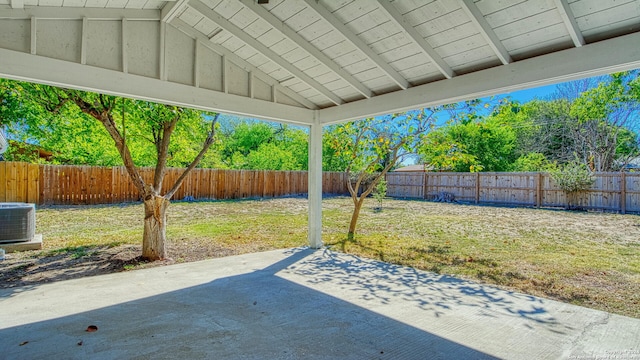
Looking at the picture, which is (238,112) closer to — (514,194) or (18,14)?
(18,14)

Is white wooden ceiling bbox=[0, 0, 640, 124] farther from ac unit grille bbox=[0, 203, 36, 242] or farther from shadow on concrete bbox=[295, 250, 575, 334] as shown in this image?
ac unit grille bbox=[0, 203, 36, 242]

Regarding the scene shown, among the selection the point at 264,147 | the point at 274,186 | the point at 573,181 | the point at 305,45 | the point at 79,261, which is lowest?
the point at 79,261

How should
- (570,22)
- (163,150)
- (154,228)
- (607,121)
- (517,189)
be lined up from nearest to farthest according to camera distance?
(570,22)
(154,228)
(163,150)
(517,189)
(607,121)

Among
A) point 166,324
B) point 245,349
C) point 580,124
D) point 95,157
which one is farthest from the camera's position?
point 580,124

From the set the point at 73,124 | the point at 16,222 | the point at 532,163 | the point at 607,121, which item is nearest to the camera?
the point at 16,222

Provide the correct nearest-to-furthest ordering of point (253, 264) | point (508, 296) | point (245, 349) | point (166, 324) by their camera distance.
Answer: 1. point (245, 349)
2. point (166, 324)
3. point (508, 296)
4. point (253, 264)

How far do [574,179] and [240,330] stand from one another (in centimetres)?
1340

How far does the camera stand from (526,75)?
2980 millimetres

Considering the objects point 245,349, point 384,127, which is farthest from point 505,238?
point 245,349

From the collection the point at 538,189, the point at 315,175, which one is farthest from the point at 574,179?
the point at 315,175

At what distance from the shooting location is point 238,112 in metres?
4.31

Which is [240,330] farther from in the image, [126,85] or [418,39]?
[418,39]

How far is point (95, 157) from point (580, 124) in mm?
21701

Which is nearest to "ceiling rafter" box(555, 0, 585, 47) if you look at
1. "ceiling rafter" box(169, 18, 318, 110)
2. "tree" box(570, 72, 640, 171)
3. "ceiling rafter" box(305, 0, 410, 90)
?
"ceiling rafter" box(305, 0, 410, 90)
